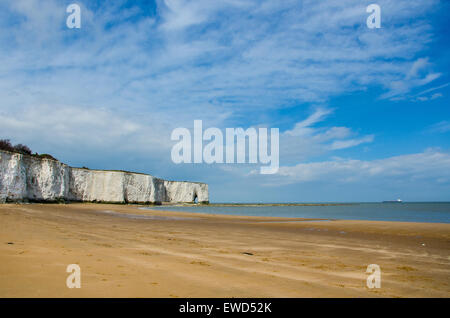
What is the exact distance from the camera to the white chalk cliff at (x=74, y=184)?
3472 cm

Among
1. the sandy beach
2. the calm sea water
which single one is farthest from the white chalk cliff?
the sandy beach

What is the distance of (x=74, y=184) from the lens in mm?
A: 56594

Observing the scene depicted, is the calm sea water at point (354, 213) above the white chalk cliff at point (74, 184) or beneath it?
beneath

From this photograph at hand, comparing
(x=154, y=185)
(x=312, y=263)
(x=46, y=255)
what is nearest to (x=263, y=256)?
(x=312, y=263)

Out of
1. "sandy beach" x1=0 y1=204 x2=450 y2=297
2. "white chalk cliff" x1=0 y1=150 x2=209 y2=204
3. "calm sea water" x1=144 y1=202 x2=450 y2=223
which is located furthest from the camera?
"white chalk cliff" x1=0 y1=150 x2=209 y2=204

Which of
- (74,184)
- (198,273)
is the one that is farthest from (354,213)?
(74,184)

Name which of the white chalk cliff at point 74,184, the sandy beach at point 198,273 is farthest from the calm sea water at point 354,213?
the sandy beach at point 198,273

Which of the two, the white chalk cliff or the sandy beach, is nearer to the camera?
the sandy beach

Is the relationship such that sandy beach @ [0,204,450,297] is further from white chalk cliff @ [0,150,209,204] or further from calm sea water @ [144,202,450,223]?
white chalk cliff @ [0,150,209,204]

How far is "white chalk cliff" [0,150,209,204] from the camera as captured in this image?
34.7 metres

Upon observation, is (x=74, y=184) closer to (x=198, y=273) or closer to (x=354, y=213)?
(x=354, y=213)

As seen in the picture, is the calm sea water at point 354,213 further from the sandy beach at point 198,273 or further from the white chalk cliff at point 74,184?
the sandy beach at point 198,273
